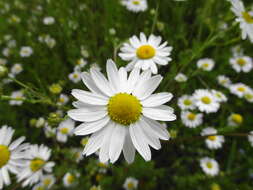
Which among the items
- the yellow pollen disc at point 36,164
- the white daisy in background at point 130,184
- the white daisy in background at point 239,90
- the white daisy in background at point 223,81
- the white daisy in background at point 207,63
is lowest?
the white daisy in background at point 130,184

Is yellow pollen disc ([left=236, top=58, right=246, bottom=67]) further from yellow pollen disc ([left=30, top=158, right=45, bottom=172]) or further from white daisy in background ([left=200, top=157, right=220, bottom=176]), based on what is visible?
yellow pollen disc ([left=30, top=158, right=45, bottom=172])

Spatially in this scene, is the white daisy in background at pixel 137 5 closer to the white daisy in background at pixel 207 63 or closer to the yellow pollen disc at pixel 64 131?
the white daisy in background at pixel 207 63

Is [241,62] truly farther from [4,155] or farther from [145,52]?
[4,155]

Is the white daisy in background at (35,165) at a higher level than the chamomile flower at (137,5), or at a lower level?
lower

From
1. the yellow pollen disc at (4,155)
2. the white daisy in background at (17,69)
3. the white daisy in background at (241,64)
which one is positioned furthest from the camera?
the white daisy in background at (17,69)

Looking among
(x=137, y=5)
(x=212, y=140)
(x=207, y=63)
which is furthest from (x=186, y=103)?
(x=137, y=5)

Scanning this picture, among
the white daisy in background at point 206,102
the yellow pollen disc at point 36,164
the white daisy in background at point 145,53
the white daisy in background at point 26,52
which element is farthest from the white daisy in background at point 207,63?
the white daisy in background at point 26,52

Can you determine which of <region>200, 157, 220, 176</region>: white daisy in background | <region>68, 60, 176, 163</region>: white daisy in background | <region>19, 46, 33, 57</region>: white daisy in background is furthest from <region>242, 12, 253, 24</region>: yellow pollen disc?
<region>19, 46, 33, 57</region>: white daisy in background
